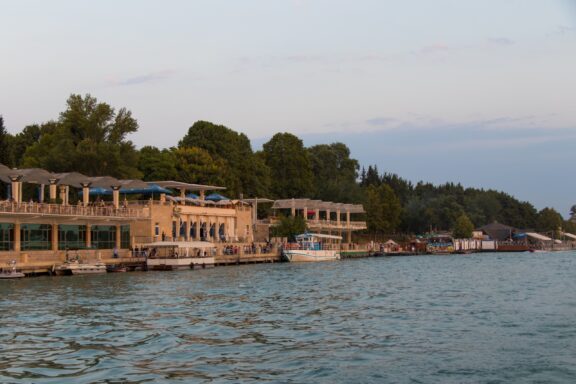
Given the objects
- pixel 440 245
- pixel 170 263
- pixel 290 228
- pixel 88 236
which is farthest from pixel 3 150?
pixel 440 245

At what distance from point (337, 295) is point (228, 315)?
409 inches

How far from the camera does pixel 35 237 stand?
2345 inches

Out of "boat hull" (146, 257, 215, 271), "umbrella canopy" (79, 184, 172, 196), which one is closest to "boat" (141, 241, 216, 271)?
"boat hull" (146, 257, 215, 271)

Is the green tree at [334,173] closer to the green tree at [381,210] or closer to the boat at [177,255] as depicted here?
the green tree at [381,210]

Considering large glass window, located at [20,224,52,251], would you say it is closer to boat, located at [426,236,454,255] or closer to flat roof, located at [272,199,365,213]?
flat roof, located at [272,199,365,213]

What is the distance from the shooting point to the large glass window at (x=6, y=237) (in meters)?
55.8

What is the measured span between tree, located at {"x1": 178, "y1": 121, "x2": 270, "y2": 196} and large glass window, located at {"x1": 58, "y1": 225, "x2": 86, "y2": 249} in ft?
111

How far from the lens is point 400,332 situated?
2545 centimetres

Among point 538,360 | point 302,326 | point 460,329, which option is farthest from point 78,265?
point 538,360

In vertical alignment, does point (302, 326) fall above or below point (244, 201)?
below

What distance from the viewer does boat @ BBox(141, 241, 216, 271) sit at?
63.7m

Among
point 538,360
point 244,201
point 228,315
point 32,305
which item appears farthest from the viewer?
point 244,201

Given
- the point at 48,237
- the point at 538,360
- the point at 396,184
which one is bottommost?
the point at 538,360

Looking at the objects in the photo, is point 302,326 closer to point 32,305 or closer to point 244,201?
point 32,305
